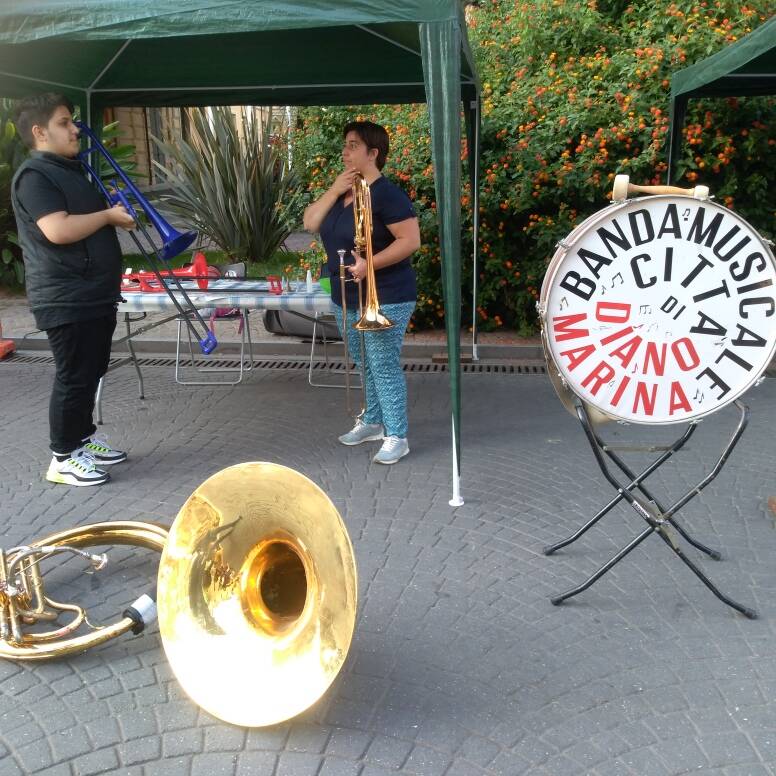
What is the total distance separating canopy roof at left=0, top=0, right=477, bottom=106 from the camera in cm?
327

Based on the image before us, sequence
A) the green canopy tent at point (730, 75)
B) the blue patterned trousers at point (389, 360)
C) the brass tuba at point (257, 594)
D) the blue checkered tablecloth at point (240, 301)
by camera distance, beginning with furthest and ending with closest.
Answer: the blue checkered tablecloth at point (240, 301)
the green canopy tent at point (730, 75)
the blue patterned trousers at point (389, 360)
the brass tuba at point (257, 594)

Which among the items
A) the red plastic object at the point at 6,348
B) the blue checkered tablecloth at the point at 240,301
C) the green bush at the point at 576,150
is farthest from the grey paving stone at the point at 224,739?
the red plastic object at the point at 6,348

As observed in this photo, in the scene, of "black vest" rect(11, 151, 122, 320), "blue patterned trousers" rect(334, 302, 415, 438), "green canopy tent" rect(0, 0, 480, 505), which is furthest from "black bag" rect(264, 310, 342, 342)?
"black vest" rect(11, 151, 122, 320)

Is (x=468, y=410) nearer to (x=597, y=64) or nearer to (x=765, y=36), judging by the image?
(x=765, y=36)

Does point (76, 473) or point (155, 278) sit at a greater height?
point (155, 278)

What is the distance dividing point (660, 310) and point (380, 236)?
6.24 feet

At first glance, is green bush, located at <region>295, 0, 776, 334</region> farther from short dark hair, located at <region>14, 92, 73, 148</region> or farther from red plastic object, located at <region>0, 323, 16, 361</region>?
short dark hair, located at <region>14, 92, 73, 148</region>

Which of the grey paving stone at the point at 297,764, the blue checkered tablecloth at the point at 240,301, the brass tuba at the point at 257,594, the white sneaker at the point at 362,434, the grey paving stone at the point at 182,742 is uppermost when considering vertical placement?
the blue checkered tablecloth at the point at 240,301

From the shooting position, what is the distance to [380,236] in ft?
13.8

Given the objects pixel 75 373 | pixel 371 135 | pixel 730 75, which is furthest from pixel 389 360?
pixel 730 75

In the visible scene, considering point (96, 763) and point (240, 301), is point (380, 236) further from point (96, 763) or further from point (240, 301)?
point (96, 763)

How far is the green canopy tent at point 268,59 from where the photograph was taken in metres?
3.27

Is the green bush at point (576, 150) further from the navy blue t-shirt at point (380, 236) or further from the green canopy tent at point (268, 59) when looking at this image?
the navy blue t-shirt at point (380, 236)

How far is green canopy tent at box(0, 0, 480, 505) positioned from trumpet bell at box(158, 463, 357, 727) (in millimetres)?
1548
